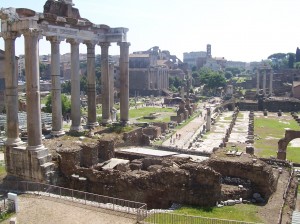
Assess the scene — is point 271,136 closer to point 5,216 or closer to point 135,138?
point 135,138

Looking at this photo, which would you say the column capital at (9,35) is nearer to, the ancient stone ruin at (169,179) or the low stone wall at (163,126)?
the ancient stone ruin at (169,179)

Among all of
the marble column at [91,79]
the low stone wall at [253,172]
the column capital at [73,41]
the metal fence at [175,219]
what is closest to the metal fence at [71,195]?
the metal fence at [175,219]

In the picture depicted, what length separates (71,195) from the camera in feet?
65.7

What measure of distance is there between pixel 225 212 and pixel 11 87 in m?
14.8

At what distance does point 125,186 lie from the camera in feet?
68.8

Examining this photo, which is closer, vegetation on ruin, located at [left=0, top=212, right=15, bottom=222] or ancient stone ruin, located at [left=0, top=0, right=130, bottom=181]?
vegetation on ruin, located at [left=0, top=212, right=15, bottom=222]

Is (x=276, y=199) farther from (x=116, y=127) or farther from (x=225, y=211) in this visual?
(x=116, y=127)

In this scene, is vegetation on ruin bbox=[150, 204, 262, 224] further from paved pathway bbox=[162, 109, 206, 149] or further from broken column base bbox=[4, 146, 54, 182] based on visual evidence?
paved pathway bbox=[162, 109, 206, 149]

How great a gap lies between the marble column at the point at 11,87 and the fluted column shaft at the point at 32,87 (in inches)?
62.9

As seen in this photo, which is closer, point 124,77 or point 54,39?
point 54,39

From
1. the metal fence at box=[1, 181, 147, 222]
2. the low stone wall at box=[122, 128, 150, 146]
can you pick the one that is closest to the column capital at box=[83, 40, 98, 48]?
the low stone wall at box=[122, 128, 150, 146]

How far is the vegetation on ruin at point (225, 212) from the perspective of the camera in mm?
17188

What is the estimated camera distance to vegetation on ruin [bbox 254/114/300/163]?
4381 cm

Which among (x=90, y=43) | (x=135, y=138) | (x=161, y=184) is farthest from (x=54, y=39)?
(x=161, y=184)
